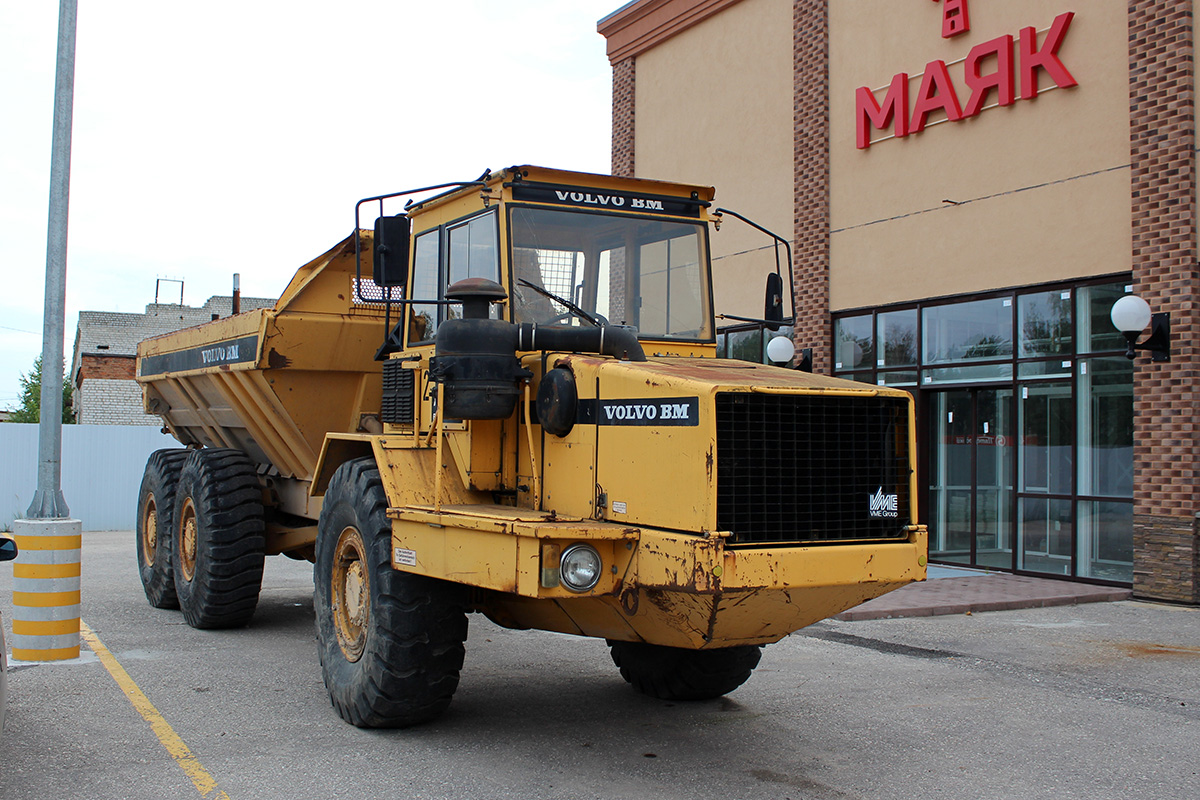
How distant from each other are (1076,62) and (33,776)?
1279 cm

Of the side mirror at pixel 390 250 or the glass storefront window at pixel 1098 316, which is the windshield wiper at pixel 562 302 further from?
the glass storefront window at pixel 1098 316

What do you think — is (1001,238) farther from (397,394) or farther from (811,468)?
(811,468)

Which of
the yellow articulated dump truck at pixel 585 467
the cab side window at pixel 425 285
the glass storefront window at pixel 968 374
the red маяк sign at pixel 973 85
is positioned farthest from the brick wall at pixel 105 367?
the cab side window at pixel 425 285

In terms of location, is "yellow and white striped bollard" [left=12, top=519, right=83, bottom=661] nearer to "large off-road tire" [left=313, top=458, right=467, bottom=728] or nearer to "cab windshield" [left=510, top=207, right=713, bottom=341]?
"large off-road tire" [left=313, top=458, right=467, bottom=728]

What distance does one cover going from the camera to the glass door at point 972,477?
47.3 feet

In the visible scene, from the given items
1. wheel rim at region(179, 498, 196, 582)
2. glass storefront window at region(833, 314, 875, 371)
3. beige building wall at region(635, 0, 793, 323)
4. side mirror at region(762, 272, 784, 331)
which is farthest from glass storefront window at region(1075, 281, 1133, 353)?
wheel rim at region(179, 498, 196, 582)

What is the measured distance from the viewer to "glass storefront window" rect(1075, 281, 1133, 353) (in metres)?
12.8

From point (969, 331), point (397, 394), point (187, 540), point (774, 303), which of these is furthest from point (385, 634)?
point (969, 331)

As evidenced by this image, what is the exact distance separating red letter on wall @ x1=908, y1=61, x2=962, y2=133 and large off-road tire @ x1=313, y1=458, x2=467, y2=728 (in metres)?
10.8

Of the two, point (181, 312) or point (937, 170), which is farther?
point (181, 312)

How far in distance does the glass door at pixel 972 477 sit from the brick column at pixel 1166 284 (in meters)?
2.10

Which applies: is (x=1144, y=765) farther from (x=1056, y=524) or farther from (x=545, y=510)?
(x=1056, y=524)

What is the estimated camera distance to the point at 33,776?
5453mm

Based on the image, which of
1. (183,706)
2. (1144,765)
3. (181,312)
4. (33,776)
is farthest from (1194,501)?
(181,312)
